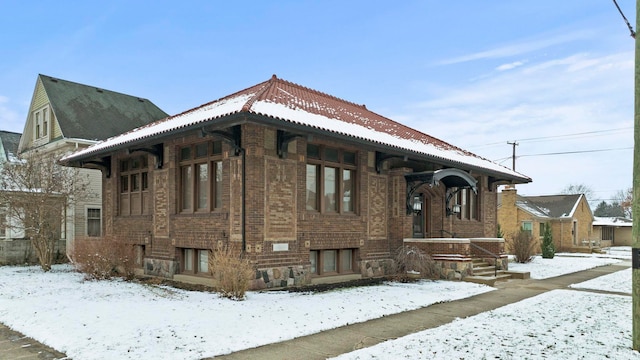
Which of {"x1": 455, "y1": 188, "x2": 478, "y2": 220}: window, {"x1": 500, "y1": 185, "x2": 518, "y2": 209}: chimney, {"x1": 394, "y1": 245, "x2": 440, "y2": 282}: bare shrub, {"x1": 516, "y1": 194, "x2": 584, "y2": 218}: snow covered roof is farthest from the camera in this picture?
{"x1": 516, "y1": 194, "x2": 584, "y2": 218}: snow covered roof

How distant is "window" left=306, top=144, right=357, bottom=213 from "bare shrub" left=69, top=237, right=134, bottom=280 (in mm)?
5601

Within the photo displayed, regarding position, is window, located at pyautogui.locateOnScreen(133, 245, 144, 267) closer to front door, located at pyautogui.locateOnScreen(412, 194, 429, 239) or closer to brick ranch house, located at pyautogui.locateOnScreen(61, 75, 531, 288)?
brick ranch house, located at pyautogui.locateOnScreen(61, 75, 531, 288)

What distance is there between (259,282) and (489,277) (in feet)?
25.5

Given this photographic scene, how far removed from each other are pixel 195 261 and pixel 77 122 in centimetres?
1319

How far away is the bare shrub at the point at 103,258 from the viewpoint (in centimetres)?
1401

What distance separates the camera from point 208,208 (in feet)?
43.3

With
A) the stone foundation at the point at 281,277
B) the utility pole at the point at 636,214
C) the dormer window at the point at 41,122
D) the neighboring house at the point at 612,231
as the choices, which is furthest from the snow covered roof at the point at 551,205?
the utility pole at the point at 636,214

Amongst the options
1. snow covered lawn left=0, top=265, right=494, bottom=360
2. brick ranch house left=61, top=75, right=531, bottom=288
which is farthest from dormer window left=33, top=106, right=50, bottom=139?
snow covered lawn left=0, top=265, right=494, bottom=360

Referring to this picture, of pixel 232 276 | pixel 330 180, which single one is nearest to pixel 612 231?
pixel 330 180

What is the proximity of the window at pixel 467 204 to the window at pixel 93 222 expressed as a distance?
15758 millimetres

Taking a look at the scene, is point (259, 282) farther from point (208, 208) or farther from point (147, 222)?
point (147, 222)

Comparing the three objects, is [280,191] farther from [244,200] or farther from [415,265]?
[415,265]

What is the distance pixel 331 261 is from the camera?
47.5 feet

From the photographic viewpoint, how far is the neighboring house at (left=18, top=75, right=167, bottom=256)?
21969 millimetres
